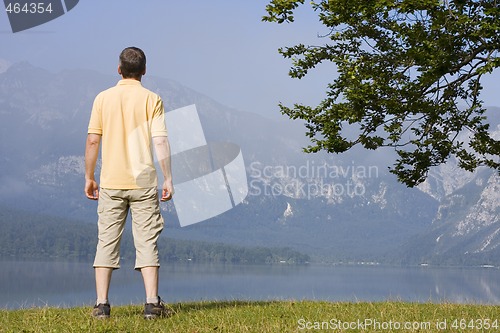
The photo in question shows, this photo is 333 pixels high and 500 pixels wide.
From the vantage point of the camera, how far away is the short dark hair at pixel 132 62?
1129cm

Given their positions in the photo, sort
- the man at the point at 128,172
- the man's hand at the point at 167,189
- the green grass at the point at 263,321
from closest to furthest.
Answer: the green grass at the point at 263,321
the man's hand at the point at 167,189
the man at the point at 128,172

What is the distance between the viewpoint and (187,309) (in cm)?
1338

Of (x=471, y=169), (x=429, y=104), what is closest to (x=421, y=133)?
(x=471, y=169)

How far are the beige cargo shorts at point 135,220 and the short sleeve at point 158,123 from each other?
0.87 metres

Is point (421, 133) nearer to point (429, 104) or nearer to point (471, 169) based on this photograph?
point (471, 169)

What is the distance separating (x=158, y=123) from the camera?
441 inches

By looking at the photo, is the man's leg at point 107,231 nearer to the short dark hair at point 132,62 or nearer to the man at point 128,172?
the man at point 128,172

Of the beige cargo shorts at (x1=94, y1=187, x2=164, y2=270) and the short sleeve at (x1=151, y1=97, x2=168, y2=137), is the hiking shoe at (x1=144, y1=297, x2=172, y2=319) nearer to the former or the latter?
the beige cargo shorts at (x1=94, y1=187, x2=164, y2=270)

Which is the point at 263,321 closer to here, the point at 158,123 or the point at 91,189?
the point at 91,189

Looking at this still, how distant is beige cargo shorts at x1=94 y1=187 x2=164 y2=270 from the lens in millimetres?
11148

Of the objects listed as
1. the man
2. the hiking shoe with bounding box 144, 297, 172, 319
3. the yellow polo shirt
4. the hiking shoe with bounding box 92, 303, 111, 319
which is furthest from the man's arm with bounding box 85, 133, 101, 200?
the hiking shoe with bounding box 144, 297, 172, 319

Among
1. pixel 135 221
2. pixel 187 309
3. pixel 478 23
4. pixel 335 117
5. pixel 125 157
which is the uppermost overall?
pixel 478 23

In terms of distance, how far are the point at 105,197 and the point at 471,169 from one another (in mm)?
16395

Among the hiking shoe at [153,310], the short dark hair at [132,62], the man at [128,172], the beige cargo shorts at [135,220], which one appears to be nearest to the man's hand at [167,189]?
the man at [128,172]
